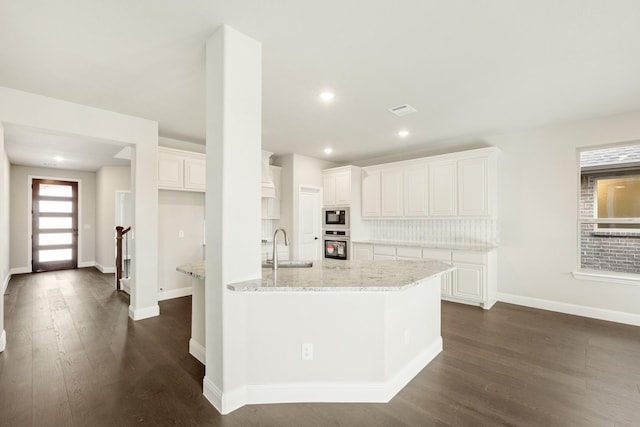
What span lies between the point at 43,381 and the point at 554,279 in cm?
588

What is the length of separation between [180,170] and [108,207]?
4.23 metres

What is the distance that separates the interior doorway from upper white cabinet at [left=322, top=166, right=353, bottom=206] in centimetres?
20

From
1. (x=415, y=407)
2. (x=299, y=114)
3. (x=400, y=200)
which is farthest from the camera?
(x=400, y=200)

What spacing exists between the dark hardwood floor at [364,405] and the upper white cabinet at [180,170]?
75.2 inches

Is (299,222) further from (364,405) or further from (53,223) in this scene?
(53,223)

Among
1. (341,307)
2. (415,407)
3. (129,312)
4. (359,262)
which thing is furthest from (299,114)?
(129,312)

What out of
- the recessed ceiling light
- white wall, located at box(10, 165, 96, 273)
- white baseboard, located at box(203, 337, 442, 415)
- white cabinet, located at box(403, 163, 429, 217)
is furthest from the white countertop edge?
white wall, located at box(10, 165, 96, 273)

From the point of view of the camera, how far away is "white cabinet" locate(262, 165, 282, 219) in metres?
5.89

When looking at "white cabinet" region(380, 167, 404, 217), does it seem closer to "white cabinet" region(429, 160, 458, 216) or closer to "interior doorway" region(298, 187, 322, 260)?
"white cabinet" region(429, 160, 458, 216)

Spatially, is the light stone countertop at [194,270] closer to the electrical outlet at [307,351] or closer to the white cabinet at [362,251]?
the electrical outlet at [307,351]

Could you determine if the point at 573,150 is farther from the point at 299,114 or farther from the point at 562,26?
the point at 299,114

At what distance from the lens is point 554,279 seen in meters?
4.22

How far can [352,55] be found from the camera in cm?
243

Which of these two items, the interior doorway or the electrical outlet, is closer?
the electrical outlet
